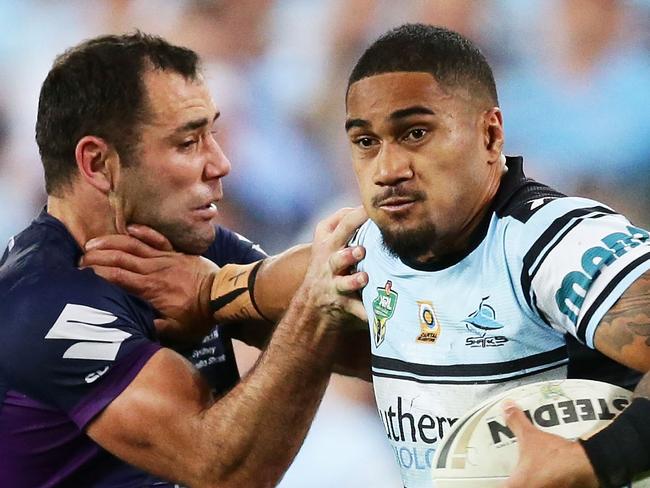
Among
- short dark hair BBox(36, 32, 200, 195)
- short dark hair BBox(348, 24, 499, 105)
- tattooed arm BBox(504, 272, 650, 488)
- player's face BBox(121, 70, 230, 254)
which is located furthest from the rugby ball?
short dark hair BBox(36, 32, 200, 195)

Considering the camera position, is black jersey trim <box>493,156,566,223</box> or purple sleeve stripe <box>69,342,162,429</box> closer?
black jersey trim <box>493,156,566,223</box>

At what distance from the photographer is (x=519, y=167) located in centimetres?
184

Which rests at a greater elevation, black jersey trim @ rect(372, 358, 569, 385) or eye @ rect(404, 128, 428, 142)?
eye @ rect(404, 128, 428, 142)

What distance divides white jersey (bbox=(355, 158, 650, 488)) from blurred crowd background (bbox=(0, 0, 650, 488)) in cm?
162

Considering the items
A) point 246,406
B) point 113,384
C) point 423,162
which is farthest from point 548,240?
point 113,384

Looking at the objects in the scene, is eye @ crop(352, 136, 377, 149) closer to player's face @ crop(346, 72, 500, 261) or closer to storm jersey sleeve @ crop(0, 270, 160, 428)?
player's face @ crop(346, 72, 500, 261)

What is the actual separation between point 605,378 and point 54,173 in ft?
4.31

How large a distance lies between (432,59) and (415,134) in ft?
0.48

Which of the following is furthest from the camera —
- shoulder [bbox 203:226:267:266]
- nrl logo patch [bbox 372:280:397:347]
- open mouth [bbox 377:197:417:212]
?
shoulder [bbox 203:226:267:266]

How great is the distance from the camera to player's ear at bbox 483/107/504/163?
1.81 metres

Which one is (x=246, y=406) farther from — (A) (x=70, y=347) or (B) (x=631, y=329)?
(B) (x=631, y=329)

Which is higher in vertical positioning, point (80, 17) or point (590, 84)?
point (80, 17)

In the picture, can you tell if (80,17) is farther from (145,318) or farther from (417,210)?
(417,210)

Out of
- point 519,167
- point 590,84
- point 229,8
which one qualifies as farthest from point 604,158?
point 519,167
